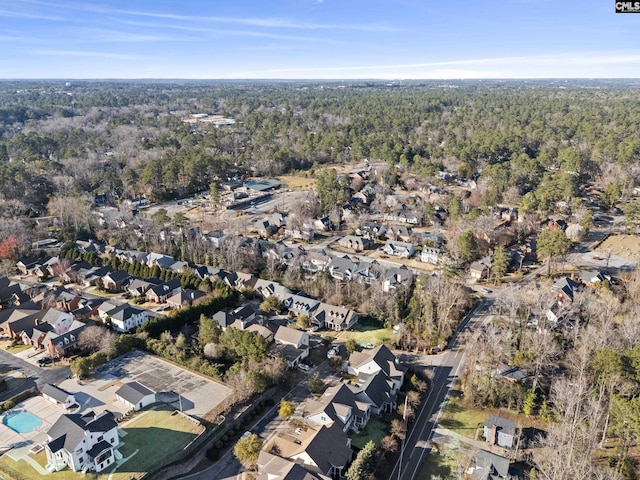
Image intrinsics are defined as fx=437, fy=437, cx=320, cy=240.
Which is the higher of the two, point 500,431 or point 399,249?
point 399,249

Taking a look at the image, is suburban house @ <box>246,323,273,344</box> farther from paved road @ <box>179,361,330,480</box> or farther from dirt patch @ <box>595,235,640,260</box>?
dirt patch @ <box>595,235,640,260</box>

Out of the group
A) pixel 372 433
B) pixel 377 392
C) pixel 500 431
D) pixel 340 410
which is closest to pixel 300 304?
pixel 377 392

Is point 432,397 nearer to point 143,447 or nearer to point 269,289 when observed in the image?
point 143,447

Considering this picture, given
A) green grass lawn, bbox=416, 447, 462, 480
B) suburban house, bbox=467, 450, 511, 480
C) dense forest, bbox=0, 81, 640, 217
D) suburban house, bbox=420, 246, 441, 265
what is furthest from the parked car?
suburban house, bbox=420, 246, 441, 265

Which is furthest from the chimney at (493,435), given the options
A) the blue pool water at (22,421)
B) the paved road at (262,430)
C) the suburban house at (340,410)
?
the blue pool water at (22,421)

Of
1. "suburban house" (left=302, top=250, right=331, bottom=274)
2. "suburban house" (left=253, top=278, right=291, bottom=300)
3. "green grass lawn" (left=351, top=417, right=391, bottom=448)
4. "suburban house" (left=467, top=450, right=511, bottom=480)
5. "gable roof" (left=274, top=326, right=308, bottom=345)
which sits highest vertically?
"suburban house" (left=302, top=250, right=331, bottom=274)

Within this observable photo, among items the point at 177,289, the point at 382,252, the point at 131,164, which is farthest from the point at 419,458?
the point at 131,164
